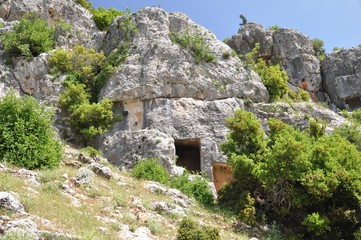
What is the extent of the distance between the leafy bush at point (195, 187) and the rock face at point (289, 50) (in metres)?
21.2

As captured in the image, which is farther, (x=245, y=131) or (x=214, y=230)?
(x=245, y=131)

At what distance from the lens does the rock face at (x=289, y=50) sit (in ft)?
130

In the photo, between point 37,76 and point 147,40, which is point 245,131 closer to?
point 147,40

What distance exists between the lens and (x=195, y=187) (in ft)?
68.5

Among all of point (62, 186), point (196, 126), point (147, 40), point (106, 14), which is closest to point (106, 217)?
point (62, 186)

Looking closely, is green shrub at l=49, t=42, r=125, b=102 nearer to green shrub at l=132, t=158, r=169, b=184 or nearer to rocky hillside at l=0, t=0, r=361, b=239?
rocky hillside at l=0, t=0, r=361, b=239

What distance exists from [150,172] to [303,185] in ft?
24.4

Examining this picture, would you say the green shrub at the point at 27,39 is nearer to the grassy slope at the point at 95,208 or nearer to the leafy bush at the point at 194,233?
the grassy slope at the point at 95,208

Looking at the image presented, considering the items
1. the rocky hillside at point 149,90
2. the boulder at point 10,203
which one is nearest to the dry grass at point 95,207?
the rocky hillside at point 149,90

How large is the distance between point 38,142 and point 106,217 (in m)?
6.44

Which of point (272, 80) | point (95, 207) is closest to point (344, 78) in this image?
point (272, 80)

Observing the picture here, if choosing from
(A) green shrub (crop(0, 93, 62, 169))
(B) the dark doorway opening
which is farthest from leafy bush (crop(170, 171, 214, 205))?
(A) green shrub (crop(0, 93, 62, 169))

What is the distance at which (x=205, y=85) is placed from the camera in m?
27.2

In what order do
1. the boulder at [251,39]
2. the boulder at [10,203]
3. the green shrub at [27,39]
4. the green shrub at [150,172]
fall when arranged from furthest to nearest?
the boulder at [251,39] → the green shrub at [27,39] → the green shrub at [150,172] → the boulder at [10,203]
